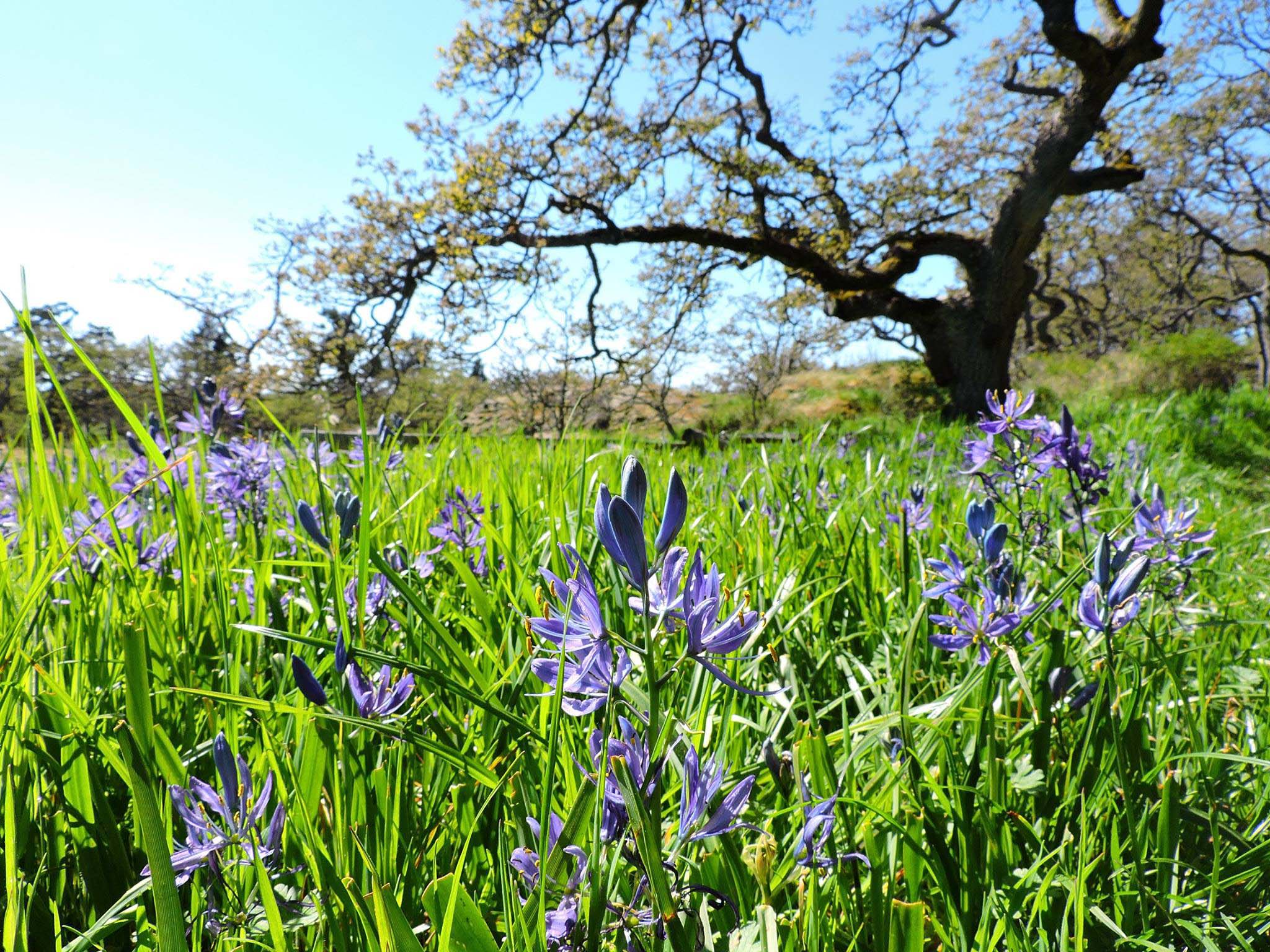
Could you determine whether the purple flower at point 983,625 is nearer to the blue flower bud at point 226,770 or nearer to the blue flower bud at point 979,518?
the blue flower bud at point 979,518

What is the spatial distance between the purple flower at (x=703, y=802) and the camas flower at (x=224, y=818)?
394mm

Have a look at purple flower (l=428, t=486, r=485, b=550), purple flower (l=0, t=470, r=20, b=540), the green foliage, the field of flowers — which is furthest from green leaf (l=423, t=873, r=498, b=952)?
the green foliage

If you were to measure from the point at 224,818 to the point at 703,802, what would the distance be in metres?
0.50

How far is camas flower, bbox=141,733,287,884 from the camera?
0.63 metres

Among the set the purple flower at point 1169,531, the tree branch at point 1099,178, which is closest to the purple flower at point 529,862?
the purple flower at point 1169,531

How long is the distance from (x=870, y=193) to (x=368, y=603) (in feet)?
44.1

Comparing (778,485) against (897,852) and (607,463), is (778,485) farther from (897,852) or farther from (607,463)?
(897,852)

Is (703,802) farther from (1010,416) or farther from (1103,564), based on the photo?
(1010,416)

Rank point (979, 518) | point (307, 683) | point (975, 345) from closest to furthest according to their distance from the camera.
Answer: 1. point (307, 683)
2. point (979, 518)
3. point (975, 345)

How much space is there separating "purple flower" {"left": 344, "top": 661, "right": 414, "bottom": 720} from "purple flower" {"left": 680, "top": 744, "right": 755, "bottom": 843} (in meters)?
0.38

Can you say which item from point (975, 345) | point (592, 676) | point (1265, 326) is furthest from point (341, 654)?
point (1265, 326)

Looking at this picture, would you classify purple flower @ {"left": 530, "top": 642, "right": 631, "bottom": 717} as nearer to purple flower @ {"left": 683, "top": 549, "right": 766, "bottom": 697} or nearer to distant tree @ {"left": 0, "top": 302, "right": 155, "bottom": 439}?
purple flower @ {"left": 683, "top": 549, "right": 766, "bottom": 697}

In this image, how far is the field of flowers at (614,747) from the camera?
0.56 metres

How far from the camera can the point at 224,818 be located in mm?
688
